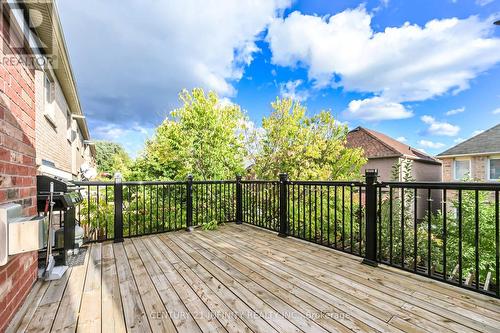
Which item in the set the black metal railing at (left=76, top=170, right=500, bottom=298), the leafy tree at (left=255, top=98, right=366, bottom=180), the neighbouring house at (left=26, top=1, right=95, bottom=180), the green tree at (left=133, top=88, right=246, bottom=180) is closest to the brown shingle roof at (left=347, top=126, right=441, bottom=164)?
the leafy tree at (left=255, top=98, right=366, bottom=180)

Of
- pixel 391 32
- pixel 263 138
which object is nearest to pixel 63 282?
pixel 263 138

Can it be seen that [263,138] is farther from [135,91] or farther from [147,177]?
[135,91]

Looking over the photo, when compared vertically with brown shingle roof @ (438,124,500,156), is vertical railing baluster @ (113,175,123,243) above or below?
below

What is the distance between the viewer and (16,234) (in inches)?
44.9

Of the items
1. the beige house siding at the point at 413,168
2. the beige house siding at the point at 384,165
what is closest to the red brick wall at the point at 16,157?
the beige house siding at the point at 413,168

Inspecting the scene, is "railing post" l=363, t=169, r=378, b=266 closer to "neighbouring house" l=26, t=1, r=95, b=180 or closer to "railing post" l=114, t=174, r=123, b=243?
"railing post" l=114, t=174, r=123, b=243

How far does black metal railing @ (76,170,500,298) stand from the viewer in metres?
1.97

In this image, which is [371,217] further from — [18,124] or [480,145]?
[480,145]

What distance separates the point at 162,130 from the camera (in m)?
6.81

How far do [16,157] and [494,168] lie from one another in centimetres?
1480

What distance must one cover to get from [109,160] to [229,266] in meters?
27.2

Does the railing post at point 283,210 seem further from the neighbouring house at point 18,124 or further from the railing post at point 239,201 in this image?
the neighbouring house at point 18,124

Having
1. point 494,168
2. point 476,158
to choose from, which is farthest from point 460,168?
point 494,168

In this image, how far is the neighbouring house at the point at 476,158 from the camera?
9633 millimetres
